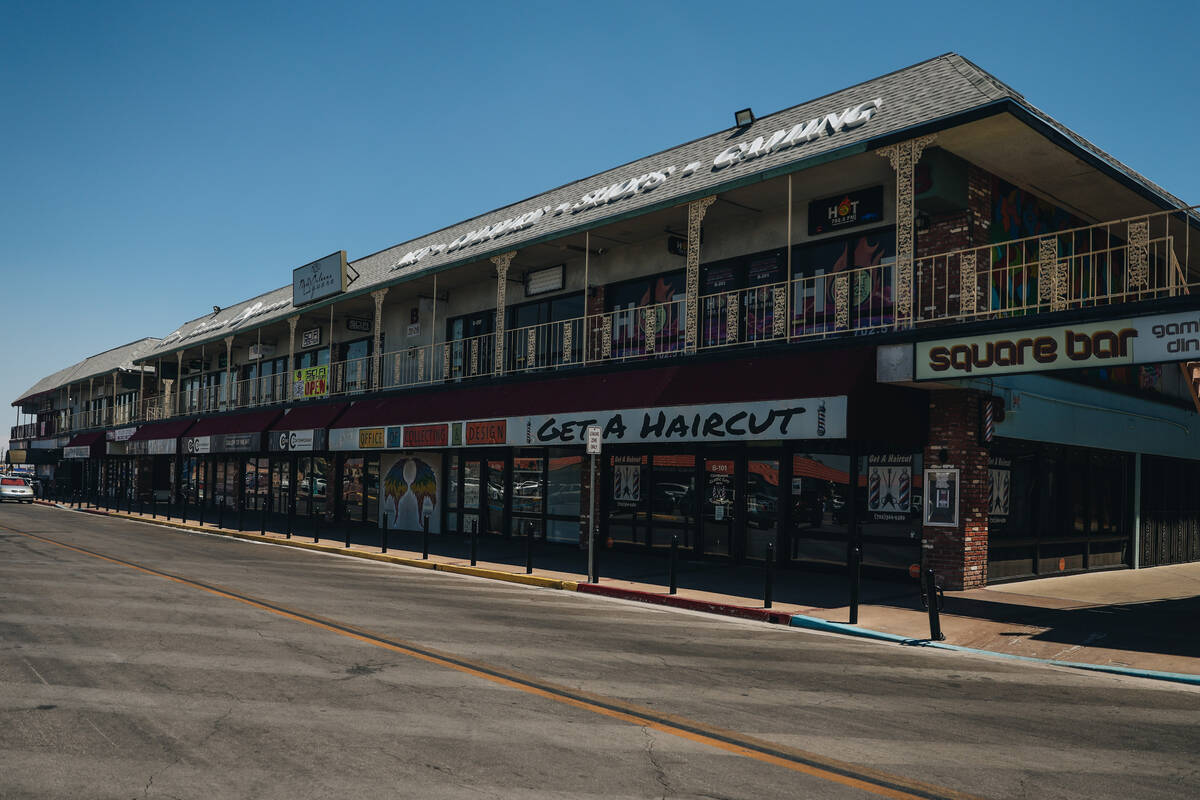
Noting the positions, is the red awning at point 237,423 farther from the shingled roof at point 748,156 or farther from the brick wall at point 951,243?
the brick wall at point 951,243

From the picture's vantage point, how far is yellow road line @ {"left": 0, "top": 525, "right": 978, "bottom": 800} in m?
5.24

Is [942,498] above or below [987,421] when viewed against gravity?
below

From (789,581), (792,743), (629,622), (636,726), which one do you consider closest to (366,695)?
(636,726)

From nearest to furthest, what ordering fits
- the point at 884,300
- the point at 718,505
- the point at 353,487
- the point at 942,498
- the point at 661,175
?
the point at 942,498
the point at 884,300
the point at 718,505
the point at 661,175
the point at 353,487

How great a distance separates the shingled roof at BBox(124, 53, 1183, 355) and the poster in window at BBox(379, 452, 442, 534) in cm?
562

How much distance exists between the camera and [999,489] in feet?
50.5

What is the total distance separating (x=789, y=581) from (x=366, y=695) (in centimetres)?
979

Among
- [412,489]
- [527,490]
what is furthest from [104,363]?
[527,490]

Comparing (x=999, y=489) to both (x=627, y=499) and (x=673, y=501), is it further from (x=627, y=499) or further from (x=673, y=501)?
(x=627, y=499)

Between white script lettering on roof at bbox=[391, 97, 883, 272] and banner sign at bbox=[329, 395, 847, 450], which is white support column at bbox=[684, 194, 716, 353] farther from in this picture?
banner sign at bbox=[329, 395, 847, 450]

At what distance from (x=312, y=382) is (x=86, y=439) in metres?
26.0

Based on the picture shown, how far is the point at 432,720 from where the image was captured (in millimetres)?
6371

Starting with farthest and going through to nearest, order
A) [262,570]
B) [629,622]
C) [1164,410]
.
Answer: [1164,410] → [262,570] → [629,622]

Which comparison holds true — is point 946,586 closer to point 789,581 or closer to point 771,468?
point 789,581
